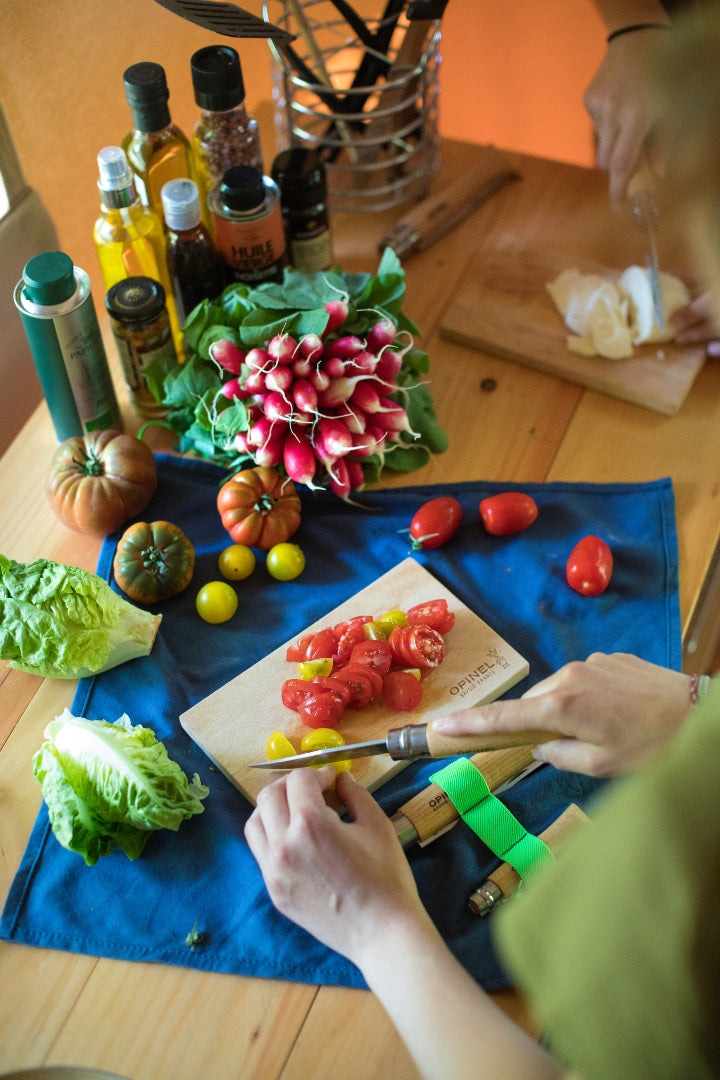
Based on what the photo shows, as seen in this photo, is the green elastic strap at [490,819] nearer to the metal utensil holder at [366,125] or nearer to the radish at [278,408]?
the radish at [278,408]

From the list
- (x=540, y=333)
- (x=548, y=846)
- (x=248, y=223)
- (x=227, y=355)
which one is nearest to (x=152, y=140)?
(x=248, y=223)

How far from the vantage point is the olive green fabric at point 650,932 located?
2.21 feet

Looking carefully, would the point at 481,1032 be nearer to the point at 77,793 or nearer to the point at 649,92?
the point at 77,793

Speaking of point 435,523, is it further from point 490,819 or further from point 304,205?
point 304,205

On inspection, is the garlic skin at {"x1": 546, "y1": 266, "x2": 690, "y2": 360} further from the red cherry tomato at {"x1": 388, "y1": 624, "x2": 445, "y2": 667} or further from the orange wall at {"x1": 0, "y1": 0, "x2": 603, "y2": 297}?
the orange wall at {"x1": 0, "y1": 0, "x2": 603, "y2": 297}

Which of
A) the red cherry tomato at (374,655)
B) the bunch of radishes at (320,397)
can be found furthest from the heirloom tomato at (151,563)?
the red cherry tomato at (374,655)

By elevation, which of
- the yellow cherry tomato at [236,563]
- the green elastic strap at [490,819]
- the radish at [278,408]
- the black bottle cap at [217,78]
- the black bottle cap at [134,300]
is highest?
the black bottle cap at [217,78]

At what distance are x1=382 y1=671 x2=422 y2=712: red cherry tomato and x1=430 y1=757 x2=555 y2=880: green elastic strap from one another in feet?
0.36

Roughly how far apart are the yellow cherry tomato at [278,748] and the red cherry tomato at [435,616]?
247 millimetres

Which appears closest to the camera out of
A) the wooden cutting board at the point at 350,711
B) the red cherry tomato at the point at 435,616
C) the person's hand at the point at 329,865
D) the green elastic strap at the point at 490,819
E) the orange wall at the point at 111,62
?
the person's hand at the point at 329,865

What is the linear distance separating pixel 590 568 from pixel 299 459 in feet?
1.48

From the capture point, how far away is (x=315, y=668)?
4.28 ft

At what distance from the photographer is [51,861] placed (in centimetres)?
117

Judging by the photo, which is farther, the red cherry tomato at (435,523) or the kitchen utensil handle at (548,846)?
the red cherry tomato at (435,523)
